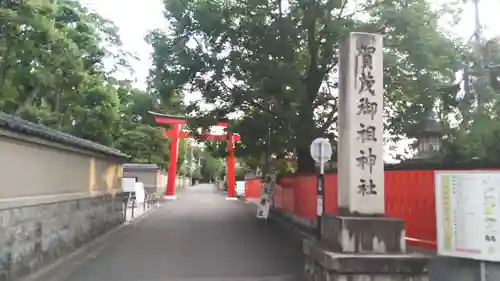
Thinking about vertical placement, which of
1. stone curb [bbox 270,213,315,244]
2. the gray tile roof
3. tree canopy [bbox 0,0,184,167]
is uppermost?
tree canopy [bbox 0,0,184,167]

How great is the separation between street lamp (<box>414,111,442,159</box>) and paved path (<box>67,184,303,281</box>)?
13.2 ft

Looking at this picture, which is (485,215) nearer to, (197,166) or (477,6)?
(477,6)

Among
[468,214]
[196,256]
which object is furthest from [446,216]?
[196,256]

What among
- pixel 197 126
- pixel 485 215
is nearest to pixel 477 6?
pixel 485 215

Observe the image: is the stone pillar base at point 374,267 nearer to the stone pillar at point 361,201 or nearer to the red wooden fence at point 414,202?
the stone pillar at point 361,201

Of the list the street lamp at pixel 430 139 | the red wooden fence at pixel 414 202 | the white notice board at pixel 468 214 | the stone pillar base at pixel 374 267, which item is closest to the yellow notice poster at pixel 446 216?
the white notice board at pixel 468 214

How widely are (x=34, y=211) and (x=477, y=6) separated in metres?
12.6

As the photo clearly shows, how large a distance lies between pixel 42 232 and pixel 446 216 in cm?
761

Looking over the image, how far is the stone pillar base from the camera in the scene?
7.96 m

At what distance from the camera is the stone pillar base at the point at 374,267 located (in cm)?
796

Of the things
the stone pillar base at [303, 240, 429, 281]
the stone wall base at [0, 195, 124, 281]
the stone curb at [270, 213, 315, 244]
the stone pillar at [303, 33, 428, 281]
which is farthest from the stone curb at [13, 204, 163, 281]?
the stone curb at [270, 213, 315, 244]

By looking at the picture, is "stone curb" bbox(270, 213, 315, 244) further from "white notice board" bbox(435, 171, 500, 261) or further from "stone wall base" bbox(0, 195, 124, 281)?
"white notice board" bbox(435, 171, 500, 261)

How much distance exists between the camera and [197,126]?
69.7 feet

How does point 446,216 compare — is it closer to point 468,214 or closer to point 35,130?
point 468,214
